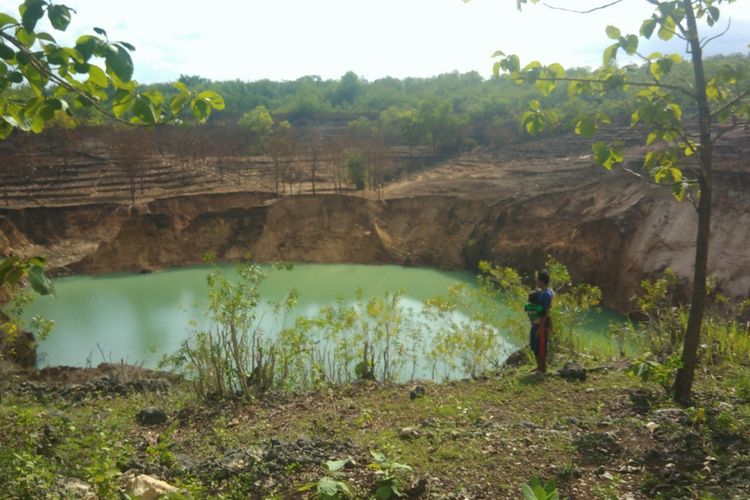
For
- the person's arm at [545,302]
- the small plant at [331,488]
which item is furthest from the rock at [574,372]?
the small plant at [331,488]

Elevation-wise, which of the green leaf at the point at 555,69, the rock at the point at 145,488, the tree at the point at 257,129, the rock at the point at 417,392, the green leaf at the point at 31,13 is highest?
the tree at the point at 257,129

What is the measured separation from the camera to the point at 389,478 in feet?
10.9

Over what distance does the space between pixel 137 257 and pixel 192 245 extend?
7.58ft

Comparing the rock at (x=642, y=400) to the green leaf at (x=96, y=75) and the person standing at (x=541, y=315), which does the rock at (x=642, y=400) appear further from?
the green leaf at (x=96, y=75)

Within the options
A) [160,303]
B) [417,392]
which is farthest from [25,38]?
[160,303]

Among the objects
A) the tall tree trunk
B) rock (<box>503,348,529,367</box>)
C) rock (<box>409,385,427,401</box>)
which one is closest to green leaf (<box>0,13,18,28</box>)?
the tall tree trunk

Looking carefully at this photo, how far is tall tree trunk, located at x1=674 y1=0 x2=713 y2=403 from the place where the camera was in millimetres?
4297

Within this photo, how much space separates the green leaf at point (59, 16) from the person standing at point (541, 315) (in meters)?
5.90

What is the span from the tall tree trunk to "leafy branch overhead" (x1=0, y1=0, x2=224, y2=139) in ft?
11.6

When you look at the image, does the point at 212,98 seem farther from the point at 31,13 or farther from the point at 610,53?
the point at 610,53

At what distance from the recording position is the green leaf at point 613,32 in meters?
3.92

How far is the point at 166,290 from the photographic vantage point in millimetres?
20828

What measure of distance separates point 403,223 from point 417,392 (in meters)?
20.6

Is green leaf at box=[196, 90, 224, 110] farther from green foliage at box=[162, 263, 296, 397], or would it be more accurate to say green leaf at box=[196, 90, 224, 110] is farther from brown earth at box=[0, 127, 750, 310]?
brown earth at box=[0, 127, 750, 310]
